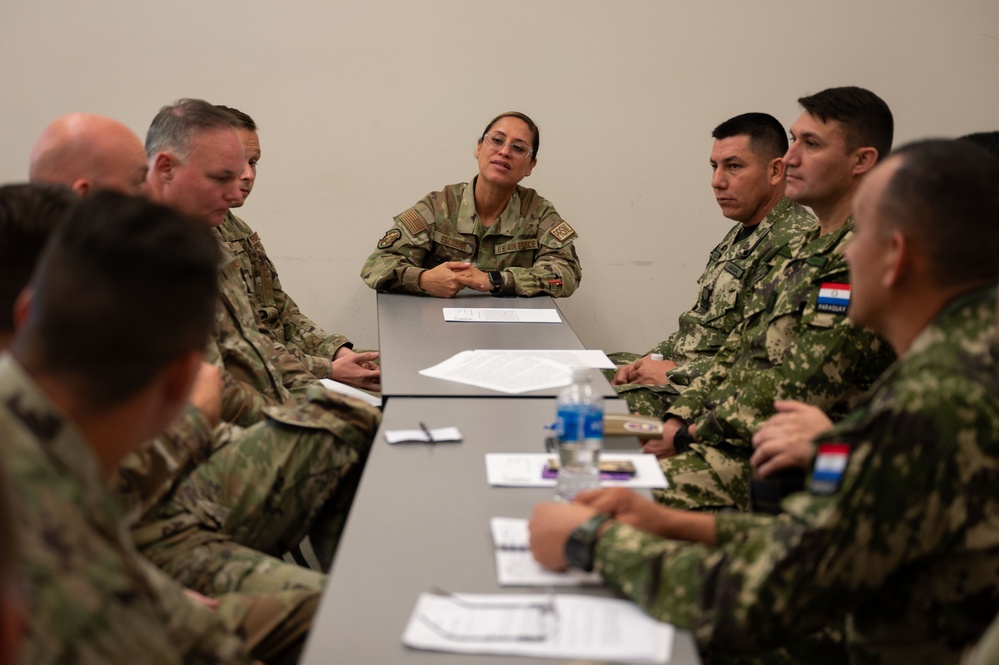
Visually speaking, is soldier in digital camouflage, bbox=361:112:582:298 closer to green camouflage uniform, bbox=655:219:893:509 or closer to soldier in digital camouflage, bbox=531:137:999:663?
green camouflage uniform, bbox=655:219:893:509

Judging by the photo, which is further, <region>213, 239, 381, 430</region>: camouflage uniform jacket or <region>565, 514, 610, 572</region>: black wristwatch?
<region>213, 239, 381, 430</region>: camouflage uniform jacket

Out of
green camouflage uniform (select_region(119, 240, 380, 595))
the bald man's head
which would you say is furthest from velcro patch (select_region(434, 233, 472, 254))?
the bald man's head

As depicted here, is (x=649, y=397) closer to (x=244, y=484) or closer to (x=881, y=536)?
(x=244, y=484)

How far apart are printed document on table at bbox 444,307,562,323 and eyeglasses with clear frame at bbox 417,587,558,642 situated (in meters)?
2.07

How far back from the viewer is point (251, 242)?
3.84 metres

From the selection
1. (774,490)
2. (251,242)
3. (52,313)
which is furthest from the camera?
(251,242)

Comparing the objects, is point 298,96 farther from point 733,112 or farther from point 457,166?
point 733,112

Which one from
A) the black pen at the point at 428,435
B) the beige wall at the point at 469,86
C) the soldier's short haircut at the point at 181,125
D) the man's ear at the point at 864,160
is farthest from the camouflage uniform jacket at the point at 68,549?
the beige wall at the point at 469,86

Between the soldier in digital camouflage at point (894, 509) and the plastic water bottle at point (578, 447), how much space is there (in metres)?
0.18

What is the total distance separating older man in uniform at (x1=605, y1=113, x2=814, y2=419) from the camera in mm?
3465

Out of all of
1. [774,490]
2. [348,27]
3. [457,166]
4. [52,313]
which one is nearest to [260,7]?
[348,27]

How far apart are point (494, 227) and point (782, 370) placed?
2.00 meters

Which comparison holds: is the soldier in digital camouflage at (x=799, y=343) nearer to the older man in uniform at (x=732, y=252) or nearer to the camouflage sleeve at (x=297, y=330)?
the older man in uniform at (x=732, y=252)

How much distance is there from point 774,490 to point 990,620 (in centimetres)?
52
